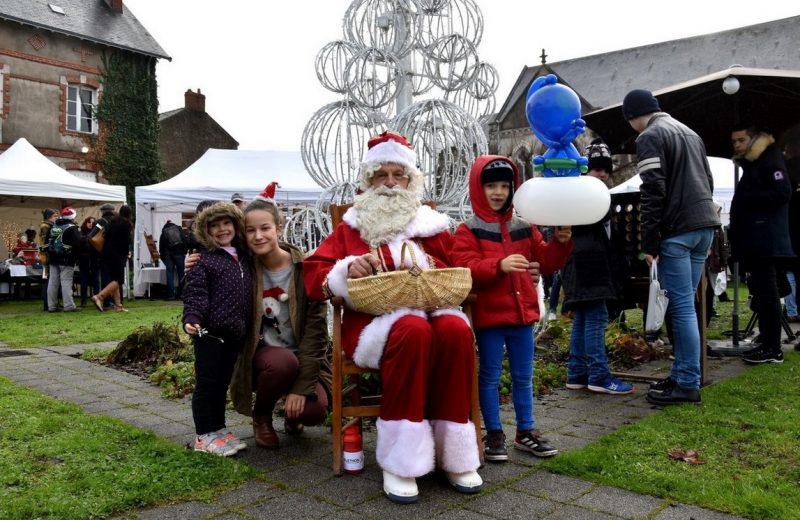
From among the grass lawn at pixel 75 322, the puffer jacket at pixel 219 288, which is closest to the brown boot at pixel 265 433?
the puffer jacket at pixel 219 288

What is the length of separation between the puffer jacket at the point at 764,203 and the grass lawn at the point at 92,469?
4.26 meters

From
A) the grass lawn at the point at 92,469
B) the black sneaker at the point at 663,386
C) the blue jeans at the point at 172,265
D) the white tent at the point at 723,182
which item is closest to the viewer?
the grass lawn at the point at 92,469

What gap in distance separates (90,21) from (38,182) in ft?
41.1

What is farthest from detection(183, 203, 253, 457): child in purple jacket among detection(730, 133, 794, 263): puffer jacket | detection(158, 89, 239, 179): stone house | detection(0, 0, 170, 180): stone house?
→ detection(158, 89, 239, 179): stone house

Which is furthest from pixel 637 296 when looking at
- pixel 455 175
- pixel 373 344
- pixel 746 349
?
pixel 373 344

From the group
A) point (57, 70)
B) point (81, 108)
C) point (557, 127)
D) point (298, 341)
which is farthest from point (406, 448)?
point (81, 108)

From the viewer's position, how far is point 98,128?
2150 cm

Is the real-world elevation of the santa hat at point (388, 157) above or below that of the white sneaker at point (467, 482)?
above

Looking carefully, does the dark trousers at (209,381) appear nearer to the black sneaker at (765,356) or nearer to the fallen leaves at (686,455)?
the fallen leaves at (686,455)

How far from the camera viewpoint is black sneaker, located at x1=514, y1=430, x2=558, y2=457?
2.98 metres

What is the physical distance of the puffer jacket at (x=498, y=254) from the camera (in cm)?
296

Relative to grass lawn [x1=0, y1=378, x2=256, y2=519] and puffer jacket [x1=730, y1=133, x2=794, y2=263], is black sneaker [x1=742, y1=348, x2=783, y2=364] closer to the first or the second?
puffer jacket [x1=730, y1=133, x2=794, y2=263]

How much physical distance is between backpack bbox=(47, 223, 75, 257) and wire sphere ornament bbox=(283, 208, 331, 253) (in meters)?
5.97

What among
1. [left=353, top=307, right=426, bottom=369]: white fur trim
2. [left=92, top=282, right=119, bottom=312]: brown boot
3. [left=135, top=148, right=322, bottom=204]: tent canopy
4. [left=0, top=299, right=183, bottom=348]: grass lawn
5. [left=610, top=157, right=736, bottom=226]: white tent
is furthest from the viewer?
[left=135, top=148, right=322, bottom=204]: tent canopy
